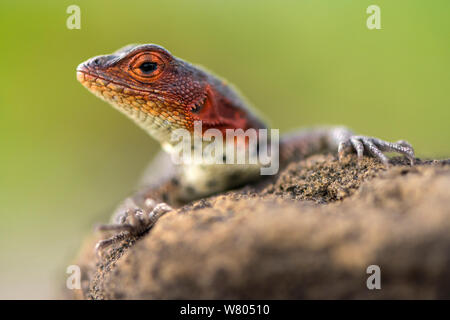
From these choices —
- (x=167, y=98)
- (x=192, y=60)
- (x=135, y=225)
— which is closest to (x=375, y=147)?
(x=167, y=98)

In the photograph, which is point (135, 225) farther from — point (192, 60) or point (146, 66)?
point (192, 60)

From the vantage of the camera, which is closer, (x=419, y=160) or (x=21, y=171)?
(x=419, y=160)

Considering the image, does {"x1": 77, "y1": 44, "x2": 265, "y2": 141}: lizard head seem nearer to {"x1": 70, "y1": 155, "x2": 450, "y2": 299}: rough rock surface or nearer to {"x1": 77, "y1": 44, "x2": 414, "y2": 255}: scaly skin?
{"x1": 77, "y1": 44, "x2": 414, "y2": 255}: scaly skin

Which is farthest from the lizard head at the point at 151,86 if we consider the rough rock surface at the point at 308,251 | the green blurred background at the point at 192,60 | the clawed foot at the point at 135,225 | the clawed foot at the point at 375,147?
the green blurred background at the point at 192,60

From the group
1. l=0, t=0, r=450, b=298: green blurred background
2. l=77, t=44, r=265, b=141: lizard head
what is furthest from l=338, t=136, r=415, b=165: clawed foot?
l=0, t=0, r=450, b=298: green blurred background
